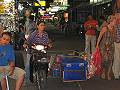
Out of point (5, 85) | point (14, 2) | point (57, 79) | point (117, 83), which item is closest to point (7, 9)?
point (14, 2)

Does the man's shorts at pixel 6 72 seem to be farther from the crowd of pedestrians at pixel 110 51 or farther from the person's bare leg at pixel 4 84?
the crowd of pedestrians at pixel 110 51

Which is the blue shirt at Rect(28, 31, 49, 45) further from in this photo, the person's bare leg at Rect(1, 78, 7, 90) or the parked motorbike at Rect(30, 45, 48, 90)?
the person's bare leg at Rect(1, 78, 7, 90)

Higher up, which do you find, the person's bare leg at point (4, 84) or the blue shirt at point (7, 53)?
the blue shirt at point (7, 53)

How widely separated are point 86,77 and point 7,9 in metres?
10.4

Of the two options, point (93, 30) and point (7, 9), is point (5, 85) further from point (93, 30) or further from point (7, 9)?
point (7, 9)

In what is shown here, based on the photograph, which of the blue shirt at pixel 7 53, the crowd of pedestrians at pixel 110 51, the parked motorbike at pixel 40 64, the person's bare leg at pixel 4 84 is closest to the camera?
the blue shirt at pixel 7 53

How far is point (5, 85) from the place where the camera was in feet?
26.5

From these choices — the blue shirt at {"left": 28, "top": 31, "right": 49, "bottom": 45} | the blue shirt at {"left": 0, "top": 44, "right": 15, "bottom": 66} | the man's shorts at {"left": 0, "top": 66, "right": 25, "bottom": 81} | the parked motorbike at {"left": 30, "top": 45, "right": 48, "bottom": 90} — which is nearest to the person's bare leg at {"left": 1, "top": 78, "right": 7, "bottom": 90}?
the man's shorts at {"left": 0, "top": 66, "right": 25, "bottom": 81}

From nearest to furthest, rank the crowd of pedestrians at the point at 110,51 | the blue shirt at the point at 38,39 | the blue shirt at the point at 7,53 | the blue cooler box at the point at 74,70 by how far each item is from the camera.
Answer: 1. the blue shirt at the point at 7,53
2. the blue shirt at the point at 38,39
3. the blue cooler box at the point at 74,70
4. the crowd of pedestrians at the point at 110,51

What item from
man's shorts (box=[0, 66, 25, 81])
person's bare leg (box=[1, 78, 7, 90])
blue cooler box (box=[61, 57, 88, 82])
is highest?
man's shorts (box=[0, 66, 25, 81])

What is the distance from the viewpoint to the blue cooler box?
1060 cm

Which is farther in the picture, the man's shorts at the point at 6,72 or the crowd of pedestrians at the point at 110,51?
the crowd of pedestrians at the point at 110,51

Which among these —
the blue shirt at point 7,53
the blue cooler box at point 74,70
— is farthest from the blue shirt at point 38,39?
the blue shirt at point 7,53

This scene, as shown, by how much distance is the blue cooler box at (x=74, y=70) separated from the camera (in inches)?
417
